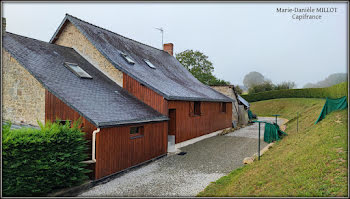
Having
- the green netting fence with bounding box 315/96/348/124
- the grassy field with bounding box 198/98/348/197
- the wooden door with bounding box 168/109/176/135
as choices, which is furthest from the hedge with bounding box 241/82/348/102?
the grassy field with bounding box 198/98/348/197

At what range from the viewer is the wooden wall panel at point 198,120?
12.6 metres

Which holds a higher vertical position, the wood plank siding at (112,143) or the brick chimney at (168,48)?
the brick chimney at (168,48)

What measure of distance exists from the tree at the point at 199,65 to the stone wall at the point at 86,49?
94.4ft

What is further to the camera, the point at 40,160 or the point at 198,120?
the point at 198,120

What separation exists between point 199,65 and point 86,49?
30276 millimetres

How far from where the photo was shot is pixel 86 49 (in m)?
13.2

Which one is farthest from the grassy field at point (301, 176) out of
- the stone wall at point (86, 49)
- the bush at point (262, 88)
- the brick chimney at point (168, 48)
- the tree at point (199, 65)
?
the bush at point (262, 88)

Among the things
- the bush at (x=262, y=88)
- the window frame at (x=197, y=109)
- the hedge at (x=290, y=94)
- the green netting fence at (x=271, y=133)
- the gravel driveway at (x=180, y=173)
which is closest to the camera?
the gravel driveway at (x=180, y=173)

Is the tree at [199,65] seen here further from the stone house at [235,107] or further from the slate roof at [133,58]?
the slate roof at [133,58]

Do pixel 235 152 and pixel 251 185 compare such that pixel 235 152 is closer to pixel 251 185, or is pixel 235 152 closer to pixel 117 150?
pixel 251 185

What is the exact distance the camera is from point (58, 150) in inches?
252

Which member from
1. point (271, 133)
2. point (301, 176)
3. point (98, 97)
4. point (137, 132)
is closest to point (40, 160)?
point (98, 97)

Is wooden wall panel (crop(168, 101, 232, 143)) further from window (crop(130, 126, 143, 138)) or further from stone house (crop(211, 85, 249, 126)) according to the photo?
window (crop(130, 126, 143, 138))

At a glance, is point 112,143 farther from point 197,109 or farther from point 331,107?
point 331,107
